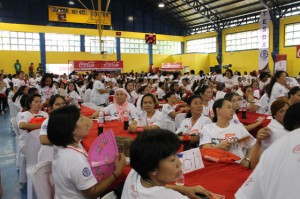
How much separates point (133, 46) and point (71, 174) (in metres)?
21.2

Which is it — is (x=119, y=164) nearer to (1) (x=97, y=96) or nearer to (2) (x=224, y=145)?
(2) (x=224, y=145)

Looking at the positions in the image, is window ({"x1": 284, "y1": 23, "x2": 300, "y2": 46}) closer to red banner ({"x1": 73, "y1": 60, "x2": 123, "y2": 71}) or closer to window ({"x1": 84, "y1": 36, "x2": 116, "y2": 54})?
red banner ({"x1": 73, "y1": 60, "x2": 123, "y2": 71})

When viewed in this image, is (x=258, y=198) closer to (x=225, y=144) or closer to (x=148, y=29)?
(x=225, y=144)

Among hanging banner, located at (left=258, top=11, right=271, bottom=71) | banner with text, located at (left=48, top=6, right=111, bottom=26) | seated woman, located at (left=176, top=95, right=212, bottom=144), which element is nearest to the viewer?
seated woman, located at (left=176, top=95, right=212, bottom=144)

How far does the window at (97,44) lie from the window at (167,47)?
398cm

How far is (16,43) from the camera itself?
56.5 feet

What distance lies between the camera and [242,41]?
19.6 metres

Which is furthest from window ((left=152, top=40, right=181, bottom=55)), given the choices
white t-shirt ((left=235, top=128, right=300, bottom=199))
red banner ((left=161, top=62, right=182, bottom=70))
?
white t-shirt ((left=235, top=128, right=300, bottom=199))

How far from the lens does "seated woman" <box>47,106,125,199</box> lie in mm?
1557

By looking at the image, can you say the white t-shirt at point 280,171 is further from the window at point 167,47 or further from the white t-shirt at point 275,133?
the window at point 167,47

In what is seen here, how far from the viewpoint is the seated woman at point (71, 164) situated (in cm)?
156

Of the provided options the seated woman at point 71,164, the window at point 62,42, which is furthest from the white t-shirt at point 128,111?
the window at point 62,42

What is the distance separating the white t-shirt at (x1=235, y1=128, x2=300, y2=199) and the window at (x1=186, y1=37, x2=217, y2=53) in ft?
71.6

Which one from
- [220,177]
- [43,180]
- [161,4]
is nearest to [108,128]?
[43,180]
